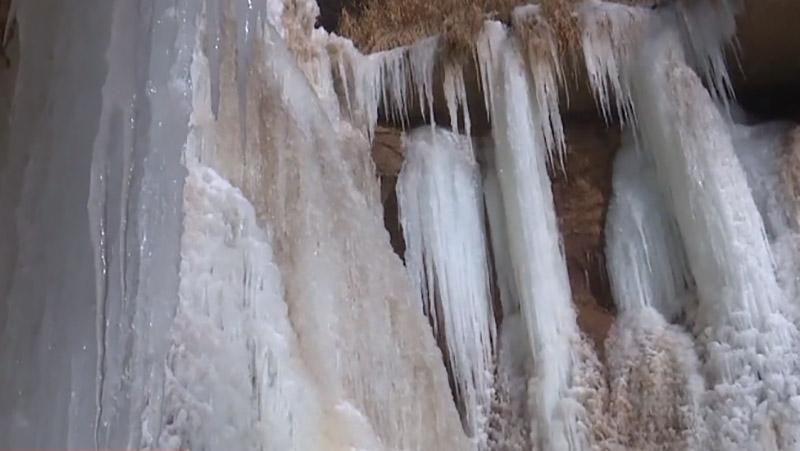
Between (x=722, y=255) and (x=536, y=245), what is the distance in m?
0.62

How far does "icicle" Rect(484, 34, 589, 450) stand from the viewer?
346 cm

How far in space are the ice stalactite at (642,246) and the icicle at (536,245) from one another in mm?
226

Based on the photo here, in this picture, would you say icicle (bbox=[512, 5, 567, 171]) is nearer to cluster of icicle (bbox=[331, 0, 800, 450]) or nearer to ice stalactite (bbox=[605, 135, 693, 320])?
cluster of icicle (bbox=[331, 0, 800, 450])

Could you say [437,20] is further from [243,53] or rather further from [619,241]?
[243,53]

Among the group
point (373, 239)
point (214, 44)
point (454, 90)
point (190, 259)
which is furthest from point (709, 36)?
point (190, 259)

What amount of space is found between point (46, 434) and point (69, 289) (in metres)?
0.29

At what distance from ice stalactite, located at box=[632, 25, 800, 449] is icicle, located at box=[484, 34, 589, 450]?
0.42m

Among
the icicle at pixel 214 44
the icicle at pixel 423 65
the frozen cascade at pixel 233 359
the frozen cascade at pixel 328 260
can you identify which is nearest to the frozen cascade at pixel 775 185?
the icicle at pixel 423 65

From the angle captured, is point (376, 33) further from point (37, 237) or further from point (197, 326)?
point (37, 237)

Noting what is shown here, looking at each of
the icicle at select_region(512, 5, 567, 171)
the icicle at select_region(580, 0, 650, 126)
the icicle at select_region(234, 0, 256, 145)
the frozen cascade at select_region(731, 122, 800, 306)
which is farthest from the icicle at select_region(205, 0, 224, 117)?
the frozen cascade at select_region(731, 122, 800, 306)

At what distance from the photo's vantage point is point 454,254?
375 centimetres

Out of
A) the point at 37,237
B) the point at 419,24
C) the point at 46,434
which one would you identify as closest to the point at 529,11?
the point at 419,24

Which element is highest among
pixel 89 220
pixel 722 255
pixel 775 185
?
pixel 775 185

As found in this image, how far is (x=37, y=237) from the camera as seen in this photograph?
209cm
